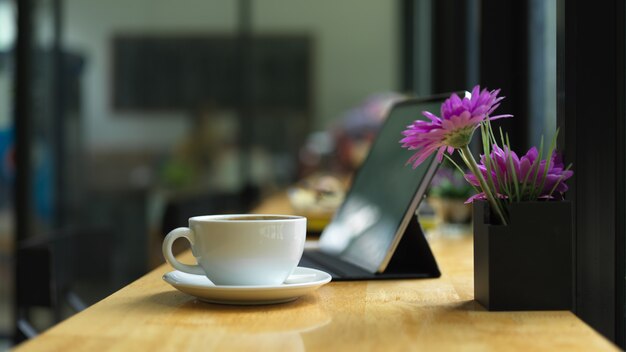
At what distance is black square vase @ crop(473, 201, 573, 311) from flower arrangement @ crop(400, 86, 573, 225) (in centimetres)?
2

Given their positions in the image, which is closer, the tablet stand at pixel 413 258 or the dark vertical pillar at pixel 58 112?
the tablet stand at pixel 413 258

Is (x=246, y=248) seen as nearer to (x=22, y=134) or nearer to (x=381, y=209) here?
(x=381, y=209)

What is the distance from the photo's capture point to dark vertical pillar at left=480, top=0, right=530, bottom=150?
170cm

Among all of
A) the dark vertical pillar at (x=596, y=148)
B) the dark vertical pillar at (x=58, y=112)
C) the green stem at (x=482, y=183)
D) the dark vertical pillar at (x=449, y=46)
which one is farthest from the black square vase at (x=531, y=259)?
the dark vertical pillar at (x=58, y=112)

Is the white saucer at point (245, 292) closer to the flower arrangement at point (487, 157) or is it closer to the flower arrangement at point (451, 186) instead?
the flower arrangement at point (487, 157)

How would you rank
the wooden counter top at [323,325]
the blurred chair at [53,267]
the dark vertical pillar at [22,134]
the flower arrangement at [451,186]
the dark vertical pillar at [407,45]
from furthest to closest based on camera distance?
the dark vertical pillar at [407,45] → the dark vertical pillar at [22,134] → the flower arrangement at [451,186] → the blurred chair at [53,267] → the wooden counter top at [323,325]

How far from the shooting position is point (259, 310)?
78cm

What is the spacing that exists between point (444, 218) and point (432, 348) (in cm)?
102

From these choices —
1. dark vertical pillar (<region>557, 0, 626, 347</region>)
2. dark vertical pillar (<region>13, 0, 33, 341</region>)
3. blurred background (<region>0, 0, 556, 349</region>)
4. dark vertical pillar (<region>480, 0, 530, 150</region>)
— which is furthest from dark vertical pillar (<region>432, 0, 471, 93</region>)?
dark vertical pillar (<region>13, 0, 33, 341</region>)

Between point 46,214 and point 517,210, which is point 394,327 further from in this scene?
point 46,214

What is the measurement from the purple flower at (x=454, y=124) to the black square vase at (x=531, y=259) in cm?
8

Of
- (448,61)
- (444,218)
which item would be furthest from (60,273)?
(448,61)

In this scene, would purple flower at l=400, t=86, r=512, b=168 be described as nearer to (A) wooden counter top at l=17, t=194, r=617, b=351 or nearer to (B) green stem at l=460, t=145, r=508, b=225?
(B) green stem at l=460, t=145, r=508, b=225

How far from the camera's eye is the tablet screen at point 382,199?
998 millimetres
